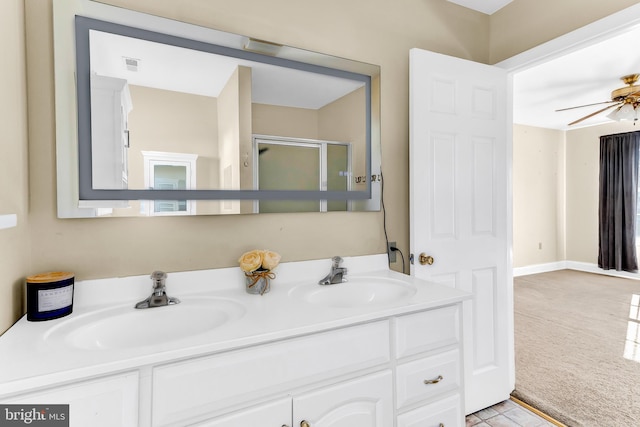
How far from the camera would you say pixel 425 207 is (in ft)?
5.80

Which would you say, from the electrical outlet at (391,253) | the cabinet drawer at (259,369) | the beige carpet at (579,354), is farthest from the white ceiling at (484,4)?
the beige carpet at (579,354)

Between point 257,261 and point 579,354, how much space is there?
112 inches

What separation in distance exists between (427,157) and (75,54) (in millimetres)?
1615

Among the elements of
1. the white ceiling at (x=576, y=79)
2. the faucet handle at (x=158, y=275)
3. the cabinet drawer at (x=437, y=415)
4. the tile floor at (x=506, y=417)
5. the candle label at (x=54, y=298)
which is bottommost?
the tile floor at (x=506, y=417)

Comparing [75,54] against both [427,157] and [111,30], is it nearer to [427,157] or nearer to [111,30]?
[111,30]

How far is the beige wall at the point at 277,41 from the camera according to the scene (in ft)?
3.68

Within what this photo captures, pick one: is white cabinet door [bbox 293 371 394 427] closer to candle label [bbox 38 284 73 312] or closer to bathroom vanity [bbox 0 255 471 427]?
bathroom vanity [bbox 0 255 471 427]

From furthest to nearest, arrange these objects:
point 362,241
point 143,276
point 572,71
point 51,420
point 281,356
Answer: point 572,71
point 362,241
point 143,276
point 281,356
point 51,420

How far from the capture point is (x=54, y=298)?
3.40 ft

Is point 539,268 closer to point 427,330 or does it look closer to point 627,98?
point 627,98

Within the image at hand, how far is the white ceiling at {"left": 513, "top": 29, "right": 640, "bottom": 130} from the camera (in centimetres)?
281

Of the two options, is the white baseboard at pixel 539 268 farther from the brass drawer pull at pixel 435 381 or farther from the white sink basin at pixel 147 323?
the white sink basin at pixel 147 323

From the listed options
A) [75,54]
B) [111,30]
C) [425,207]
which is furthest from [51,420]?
[425,207]

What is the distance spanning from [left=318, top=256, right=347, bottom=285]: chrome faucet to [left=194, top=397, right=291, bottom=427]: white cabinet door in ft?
2.07
